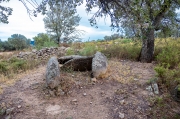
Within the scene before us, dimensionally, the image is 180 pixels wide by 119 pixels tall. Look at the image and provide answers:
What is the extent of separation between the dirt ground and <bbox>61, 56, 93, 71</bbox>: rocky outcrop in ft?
0.86

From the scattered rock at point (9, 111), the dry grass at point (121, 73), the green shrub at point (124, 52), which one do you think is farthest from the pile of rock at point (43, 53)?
the scattered rock at point (9, 111)

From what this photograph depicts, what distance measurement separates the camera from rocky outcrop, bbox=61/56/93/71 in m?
4.89

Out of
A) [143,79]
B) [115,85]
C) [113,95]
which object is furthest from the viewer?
[143,79]

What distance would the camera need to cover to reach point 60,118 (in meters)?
3.02

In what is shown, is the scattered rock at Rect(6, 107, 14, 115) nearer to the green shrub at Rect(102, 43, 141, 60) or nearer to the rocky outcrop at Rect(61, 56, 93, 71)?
the rocky outcrop at Rect(61, 56, 93, 71)

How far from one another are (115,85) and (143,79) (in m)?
0.86

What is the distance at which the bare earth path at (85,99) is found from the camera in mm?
3154

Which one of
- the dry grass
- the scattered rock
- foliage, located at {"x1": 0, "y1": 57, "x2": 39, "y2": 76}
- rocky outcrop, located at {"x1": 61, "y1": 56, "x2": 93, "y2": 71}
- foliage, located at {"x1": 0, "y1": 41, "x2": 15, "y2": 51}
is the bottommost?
the scattered rock

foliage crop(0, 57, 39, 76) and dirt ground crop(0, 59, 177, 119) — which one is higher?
foliage crop(0, 57, 39, 76)

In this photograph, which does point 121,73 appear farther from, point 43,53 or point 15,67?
point 43,53

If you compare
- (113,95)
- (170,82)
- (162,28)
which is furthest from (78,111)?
(162,28)

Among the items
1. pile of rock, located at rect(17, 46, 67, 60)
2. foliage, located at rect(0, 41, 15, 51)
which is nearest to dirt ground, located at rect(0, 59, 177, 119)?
pile of rock, located at rect(17, 46, 67, 60)

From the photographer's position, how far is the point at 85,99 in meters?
3.64

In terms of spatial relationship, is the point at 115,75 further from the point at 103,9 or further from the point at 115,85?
the point at 103,9
